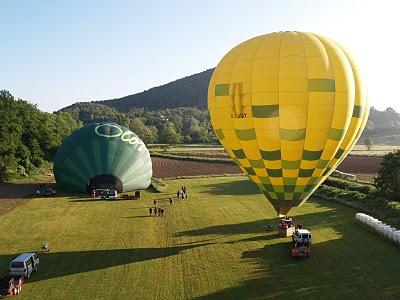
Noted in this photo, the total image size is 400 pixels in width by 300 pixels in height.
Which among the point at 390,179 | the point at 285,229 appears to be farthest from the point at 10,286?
the point at 390,179

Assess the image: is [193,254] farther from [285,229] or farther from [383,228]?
[383,228]

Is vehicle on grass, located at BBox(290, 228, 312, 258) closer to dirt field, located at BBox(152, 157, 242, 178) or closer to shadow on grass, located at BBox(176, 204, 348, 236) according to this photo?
shadow on grass, located at BBox(176, 204, 348, 236)

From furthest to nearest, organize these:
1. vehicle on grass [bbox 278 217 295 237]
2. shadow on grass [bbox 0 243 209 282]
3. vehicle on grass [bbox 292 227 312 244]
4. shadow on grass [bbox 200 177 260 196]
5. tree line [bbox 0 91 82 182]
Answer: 1. tree line [bbox 0 91 82 182]
2. shadow on grass [bbox 200 177 260 196]
3. vehicle on grass [bbox 278 217 295 237]
4. vehicle on grass [bbox 292 227 312 244]
5. shadow on grass [bbox 0 243 209 282]

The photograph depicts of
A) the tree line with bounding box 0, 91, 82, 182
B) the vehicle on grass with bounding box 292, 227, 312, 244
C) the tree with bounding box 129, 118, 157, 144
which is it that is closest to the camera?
the vehicle on grass with bounding box 292, 227, 312, 244

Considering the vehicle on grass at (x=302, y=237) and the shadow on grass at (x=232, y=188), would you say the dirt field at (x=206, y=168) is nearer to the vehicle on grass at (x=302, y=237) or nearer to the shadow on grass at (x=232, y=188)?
the shadow on grass at (x=232, y=188)

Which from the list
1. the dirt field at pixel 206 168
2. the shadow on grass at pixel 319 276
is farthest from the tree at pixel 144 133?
the shadow on grass at pixel 319 276

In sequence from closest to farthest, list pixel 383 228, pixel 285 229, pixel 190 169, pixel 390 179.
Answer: pixel 383 228, pixel 285 229, pixel 390 179, pixel 190 169

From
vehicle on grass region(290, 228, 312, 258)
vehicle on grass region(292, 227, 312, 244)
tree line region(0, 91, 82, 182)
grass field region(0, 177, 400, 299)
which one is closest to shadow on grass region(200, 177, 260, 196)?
grass field region(0, 177, 400, 299)

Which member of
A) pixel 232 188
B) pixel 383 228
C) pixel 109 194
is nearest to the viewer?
pixel 383 228
